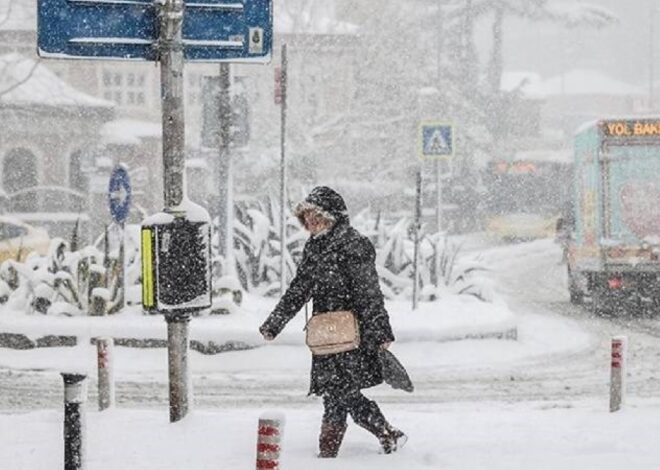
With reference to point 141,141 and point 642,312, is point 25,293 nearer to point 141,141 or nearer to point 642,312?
point 642,312

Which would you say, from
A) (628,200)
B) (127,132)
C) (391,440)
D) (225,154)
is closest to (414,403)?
(391,440)

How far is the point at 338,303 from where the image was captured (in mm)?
7156

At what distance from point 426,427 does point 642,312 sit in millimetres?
10985

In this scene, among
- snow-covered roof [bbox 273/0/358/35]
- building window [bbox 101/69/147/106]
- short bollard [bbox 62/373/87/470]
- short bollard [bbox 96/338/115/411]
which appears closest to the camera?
short bollard [bbox 62/373/87/470]

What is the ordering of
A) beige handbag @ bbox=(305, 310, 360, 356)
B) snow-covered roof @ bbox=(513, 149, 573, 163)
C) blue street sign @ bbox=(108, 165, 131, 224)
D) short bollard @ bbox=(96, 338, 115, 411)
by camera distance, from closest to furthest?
beige handbag @ bbox=(305, 310, 360, 356) → short bollard @ bbox=(96, 338, 115, 411) → blue street sign @ bbox=(108, 165, 131, 224) → snow-covered roof @ bbox=(513, 149, 573, 163)

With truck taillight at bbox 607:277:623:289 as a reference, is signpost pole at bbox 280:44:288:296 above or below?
above

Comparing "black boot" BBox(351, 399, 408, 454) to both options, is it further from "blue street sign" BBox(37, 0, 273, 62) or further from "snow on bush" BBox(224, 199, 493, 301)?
"snow on bush" BBox(224, 199, 493, 301)

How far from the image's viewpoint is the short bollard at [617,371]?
9375 millimetres

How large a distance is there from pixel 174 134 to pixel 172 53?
0.50 metres

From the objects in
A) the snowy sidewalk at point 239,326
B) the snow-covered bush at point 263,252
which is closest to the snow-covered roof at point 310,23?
the snow-covered bush at point 263,252

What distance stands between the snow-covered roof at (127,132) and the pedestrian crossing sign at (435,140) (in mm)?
26586

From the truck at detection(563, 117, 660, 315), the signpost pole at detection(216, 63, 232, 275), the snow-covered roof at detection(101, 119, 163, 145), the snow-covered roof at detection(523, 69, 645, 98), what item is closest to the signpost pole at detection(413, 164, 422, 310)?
the signpost pole at detection(216, 63, 232, 275)

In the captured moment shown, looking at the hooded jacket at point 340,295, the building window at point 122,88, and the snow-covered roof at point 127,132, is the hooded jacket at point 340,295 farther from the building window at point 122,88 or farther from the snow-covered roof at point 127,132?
the building window at point 122,88

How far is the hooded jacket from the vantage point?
711 cm
